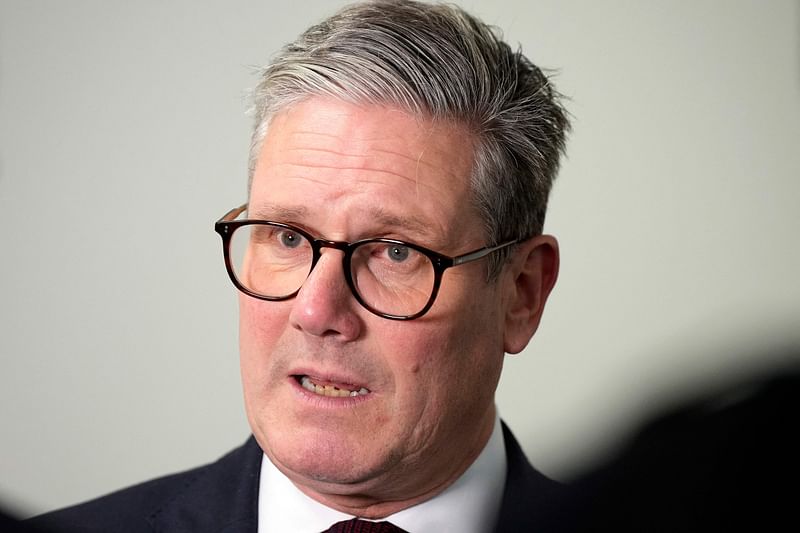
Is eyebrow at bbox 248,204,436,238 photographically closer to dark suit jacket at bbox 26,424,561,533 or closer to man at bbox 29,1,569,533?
man at bbox 29,1,569,533

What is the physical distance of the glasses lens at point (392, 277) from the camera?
1815 millimetres

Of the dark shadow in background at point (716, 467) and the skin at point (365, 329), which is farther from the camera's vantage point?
the skin at point (365, 329)

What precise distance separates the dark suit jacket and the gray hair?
52 centimetres

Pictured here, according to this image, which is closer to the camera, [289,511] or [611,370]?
[289,511]

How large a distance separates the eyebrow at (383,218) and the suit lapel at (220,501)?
0.55 metres

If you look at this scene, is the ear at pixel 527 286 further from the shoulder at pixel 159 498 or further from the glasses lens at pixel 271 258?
the shoulder at pixel 159 498

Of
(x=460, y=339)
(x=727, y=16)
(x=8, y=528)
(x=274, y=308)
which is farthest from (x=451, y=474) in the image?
(x=727, y=16)

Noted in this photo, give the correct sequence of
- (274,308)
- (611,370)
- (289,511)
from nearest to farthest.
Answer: (274,308) → (289,511) → (611,370)

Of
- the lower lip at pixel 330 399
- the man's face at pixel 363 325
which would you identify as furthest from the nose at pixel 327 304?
the lower lip at pixel 330 399

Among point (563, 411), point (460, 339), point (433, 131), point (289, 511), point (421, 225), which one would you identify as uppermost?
point (433, 131)

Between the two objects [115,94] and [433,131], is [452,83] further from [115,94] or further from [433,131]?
[115,94]

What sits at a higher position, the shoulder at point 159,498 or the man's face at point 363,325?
the man's face at point 363,325

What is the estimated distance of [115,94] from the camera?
3811mm

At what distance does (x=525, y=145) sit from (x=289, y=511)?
82 centimetres
